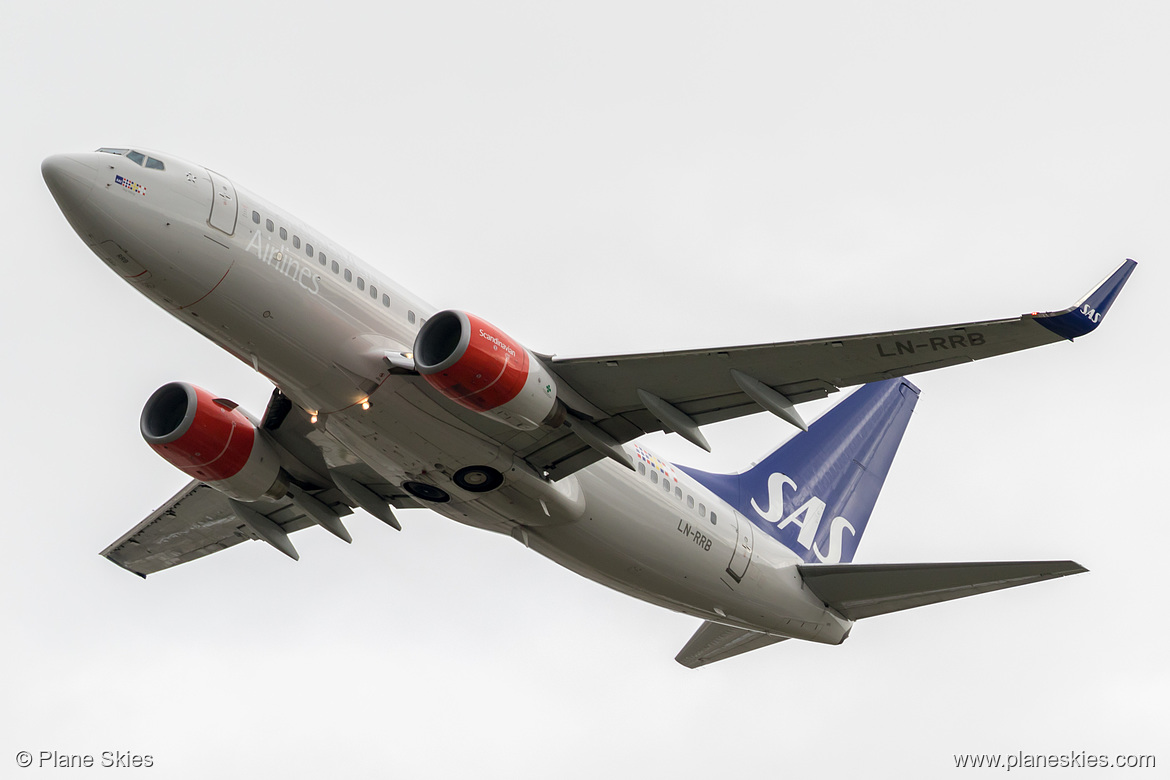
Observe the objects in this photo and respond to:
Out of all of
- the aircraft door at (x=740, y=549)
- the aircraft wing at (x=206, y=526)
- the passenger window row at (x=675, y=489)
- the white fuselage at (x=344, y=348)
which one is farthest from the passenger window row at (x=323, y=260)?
the aircraft door at (x=740, y=549)

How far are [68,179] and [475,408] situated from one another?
7.28 metres

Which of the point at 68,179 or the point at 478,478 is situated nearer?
the point at 68,179

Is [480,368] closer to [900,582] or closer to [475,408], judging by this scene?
[475,408]

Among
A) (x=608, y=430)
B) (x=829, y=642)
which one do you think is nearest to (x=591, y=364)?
(x=608, y=430)

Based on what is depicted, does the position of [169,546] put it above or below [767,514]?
below

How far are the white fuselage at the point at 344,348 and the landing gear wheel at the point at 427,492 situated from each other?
20 centimetres

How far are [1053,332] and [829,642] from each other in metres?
11.6

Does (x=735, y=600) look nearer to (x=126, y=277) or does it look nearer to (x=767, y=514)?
(x=767, y=514)

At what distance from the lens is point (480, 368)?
64.1 feet

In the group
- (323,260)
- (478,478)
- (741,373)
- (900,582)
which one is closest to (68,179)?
(323,260)

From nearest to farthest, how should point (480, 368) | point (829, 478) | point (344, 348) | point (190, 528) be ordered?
point (480, 368) < point (344, 348) < point (190, 528) < point (829, 478)

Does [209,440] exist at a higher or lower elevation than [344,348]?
lower

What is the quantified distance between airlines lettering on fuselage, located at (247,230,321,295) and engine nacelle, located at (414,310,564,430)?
2.10m

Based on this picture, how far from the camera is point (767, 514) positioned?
92.5 ft
